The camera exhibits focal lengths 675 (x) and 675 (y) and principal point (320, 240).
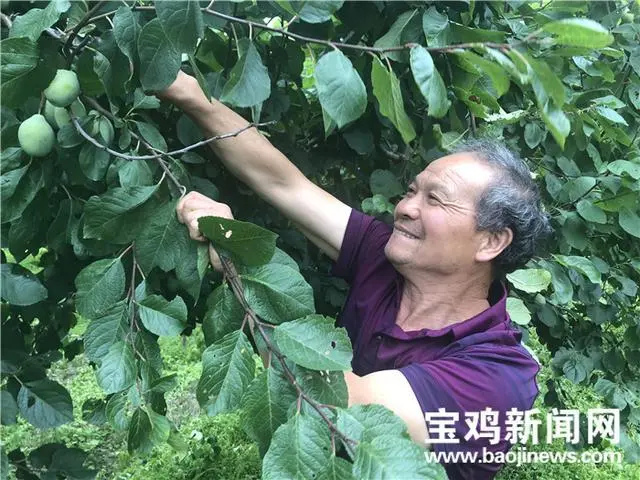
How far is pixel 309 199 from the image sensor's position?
1488 mm

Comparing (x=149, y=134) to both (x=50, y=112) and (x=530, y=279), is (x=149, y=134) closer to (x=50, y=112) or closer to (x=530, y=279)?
(x=50, y=112)

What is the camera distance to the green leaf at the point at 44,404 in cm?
104

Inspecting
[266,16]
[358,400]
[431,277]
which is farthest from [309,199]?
[358,400]

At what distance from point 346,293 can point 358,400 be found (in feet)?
1.99

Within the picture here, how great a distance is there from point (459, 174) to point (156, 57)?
78cm

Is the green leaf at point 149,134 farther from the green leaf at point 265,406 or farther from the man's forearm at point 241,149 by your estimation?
the green leaf at point 265,406

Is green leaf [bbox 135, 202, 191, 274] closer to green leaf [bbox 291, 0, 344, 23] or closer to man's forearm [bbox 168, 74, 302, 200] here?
green leaf [bbox 291, 0, 344, 23]

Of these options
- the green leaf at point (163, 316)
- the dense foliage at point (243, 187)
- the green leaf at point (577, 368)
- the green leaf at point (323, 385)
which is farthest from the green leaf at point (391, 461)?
the green leaf at point (577, 368)

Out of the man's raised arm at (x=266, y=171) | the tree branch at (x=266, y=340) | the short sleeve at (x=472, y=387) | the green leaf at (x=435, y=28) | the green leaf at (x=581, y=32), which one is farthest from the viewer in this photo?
the man's raised arm at (x=266, y=171)

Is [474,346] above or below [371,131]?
below

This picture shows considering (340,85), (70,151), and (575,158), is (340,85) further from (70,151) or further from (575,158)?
(575,158)

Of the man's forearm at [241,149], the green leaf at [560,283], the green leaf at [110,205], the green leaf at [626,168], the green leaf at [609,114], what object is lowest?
the green leaf at [560,283]

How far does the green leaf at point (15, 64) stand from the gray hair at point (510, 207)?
0.91m

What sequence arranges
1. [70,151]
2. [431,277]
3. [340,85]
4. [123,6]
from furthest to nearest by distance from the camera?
1. [431,277]
2. [70,151]
3. [123,6]
4. [340,85]
